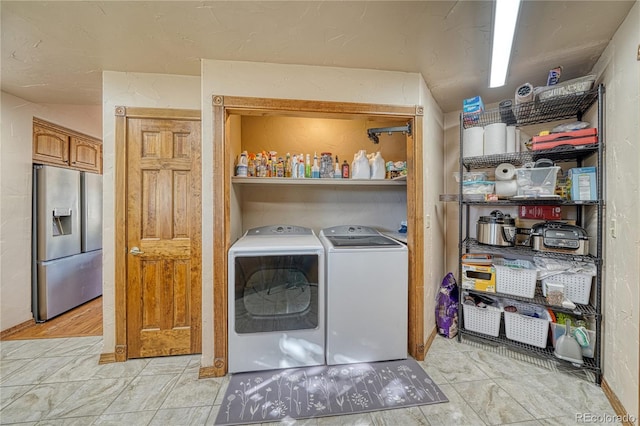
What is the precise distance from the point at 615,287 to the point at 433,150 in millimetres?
1504

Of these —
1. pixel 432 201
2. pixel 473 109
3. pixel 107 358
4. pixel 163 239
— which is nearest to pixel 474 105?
pixel 473 109

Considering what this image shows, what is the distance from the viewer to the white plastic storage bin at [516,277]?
6.49 feet

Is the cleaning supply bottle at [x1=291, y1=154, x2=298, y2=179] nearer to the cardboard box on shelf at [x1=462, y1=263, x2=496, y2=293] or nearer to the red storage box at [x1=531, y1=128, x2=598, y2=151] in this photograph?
the cardboard box on shelf at [x1=462, y1=263, x2=496, y2=293]

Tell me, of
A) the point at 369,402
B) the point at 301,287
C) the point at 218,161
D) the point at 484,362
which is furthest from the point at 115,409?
the point at 484,362

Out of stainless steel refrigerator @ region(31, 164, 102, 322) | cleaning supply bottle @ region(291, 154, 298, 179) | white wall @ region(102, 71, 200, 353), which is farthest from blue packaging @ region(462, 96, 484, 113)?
stainless steel refrigerator @ region(31, 164, 102, 322)

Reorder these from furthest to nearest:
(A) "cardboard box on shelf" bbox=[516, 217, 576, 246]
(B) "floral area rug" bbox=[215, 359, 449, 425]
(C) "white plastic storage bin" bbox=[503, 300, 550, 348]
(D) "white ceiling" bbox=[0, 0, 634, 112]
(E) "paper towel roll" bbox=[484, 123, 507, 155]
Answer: (A) "cardboard box on shelf" bbox=[516, 217, 576, 246] < (E) "paper towel roll" bbox=[484, 123, 507, 155] < (C) "white plastic storage bin" bbox=[503, 300, 550, 348] < (B) "floral area rug" bbox=[215, 359, 449, 425] < (D) "white ceiling" bbox=[0, 0, 634, 112]

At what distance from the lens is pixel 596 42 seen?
165 cm

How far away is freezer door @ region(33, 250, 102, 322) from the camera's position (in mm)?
2709

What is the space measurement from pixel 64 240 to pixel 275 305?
9.26ft

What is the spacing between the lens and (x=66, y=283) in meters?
2.93

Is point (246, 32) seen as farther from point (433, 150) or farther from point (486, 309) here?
point (486, 309)

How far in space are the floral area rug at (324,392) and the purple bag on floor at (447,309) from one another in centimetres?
61

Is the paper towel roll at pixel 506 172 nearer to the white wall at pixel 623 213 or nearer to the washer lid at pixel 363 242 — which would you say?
the white wall at pixel 623 213

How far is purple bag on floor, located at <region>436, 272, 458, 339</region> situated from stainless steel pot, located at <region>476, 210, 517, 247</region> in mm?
531
